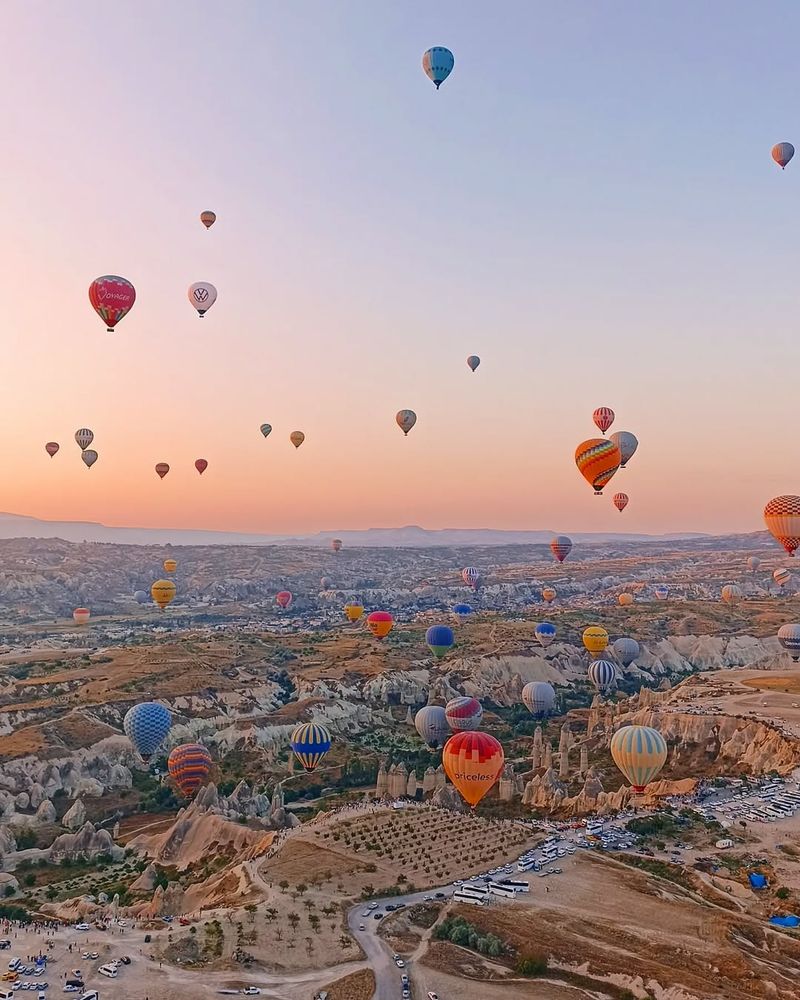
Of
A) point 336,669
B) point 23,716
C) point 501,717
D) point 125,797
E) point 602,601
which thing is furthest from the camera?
point 602,601

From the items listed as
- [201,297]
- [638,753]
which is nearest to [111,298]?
[201,297]

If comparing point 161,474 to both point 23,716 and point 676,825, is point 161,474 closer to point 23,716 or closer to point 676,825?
point 23,716

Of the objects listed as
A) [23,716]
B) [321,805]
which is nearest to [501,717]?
[321,805]

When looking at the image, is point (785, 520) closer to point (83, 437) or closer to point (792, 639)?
point (792, 639)

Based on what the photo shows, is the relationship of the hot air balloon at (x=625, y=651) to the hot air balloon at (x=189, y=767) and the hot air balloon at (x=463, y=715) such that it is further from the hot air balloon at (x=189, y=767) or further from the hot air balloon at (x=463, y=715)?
the hot air balloon at (x=189, y=767)

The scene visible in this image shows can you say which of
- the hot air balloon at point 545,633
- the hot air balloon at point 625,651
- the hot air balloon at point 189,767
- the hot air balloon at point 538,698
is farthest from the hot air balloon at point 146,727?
the hot air balloon at point 625,651

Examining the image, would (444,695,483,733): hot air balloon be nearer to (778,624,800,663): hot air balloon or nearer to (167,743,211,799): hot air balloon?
(167,743,211,799): hot air balloon
